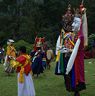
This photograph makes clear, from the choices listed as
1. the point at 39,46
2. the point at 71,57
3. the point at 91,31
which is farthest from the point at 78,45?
the point at 91,31

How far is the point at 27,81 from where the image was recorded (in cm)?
1184

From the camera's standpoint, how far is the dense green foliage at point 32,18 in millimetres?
48531

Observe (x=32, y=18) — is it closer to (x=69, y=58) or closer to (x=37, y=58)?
(x=37, y=58)

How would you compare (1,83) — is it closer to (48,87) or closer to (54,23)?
(48,87)

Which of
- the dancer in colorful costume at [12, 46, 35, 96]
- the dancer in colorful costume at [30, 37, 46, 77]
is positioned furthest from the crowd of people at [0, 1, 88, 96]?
the dancer in colorful costume at [30, 37, 46, 77]

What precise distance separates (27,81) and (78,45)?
1.67 meters

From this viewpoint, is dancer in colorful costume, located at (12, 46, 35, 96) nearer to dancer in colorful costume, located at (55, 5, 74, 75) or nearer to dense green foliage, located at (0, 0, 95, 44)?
dancer in colorful costume, located at (55, 5, 74, 75)

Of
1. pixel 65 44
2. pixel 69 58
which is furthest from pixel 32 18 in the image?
pixel 69 58

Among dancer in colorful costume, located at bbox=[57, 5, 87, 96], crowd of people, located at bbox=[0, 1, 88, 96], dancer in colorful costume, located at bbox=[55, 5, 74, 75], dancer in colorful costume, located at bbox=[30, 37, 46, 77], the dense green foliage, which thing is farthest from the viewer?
the dense green foliage

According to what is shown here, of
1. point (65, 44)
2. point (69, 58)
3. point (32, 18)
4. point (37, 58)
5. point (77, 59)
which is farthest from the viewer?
point (32, 18)

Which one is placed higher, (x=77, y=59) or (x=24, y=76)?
(x=77, y=59)

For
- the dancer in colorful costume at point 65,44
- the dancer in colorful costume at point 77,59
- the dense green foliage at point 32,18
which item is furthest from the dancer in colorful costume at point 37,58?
the dense green foliage at point 32,18

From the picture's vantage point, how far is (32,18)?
4947 centimetres

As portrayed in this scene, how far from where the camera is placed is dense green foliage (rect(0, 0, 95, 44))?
1911 inches
